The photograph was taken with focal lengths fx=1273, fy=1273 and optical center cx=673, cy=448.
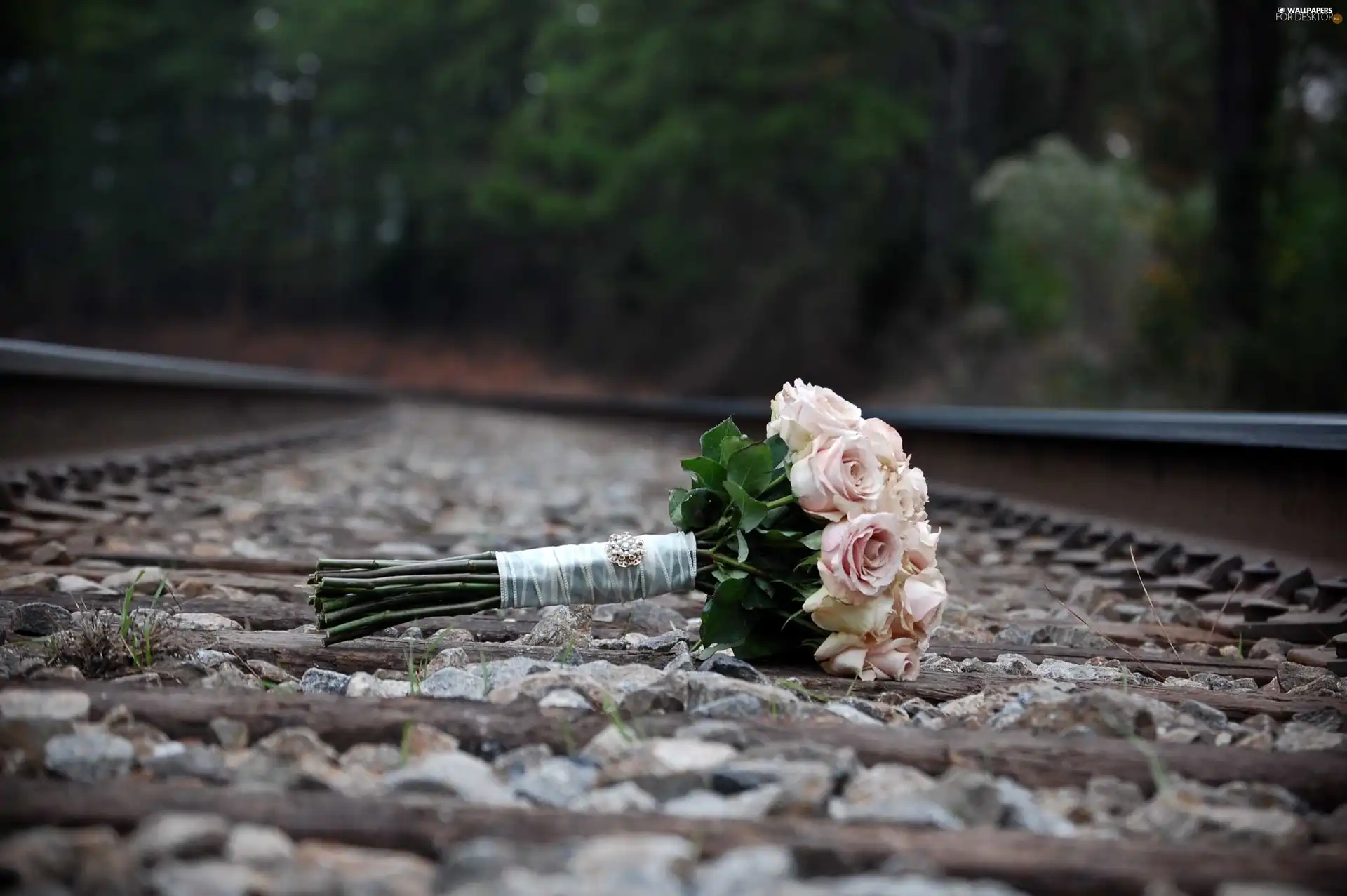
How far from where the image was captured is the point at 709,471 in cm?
213

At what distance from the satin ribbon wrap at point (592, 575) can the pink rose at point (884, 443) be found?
1.16 feet

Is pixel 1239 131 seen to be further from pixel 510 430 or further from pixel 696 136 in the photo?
pixel 696 136

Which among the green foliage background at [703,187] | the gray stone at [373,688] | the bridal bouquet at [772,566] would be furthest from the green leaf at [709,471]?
the green foliage background at [703,187]

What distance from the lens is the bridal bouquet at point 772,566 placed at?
1951mm

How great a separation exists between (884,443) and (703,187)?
24948 millimetres

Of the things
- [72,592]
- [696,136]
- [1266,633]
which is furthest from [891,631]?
[696,136]

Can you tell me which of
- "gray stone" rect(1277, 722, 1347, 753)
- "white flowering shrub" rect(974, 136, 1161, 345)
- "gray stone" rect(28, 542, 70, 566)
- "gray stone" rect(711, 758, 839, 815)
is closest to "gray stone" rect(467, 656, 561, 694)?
"gray stone" rect(711, 758, 839, 815)

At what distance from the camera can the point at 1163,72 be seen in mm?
24547

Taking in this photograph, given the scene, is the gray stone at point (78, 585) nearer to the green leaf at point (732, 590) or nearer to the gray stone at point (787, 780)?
the green leaf at point (732, 590)

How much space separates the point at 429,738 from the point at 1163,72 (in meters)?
26.1

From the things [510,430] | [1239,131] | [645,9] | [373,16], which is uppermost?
[373,16]

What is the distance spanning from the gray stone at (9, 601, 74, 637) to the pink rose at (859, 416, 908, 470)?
137 cm

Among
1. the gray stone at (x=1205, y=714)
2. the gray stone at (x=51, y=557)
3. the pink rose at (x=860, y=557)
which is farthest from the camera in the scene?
the gray stone at (x=51, y=557)

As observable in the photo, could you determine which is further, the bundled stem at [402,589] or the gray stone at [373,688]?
the bundled stem at [402,589]
